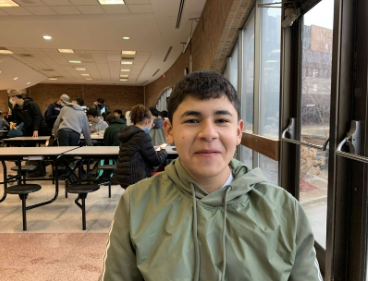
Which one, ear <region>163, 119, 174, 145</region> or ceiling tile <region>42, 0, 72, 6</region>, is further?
ceiling tile <region>42, 0, 72, 6</region>

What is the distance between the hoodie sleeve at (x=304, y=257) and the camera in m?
0.89

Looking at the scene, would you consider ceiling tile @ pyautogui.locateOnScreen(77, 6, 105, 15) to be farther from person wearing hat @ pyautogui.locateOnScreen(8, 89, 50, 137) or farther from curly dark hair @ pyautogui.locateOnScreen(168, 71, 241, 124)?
curly dark hair @ pyautogui.locateOnScreen(168, 71, 241, 124)

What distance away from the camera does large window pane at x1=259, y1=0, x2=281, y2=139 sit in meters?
2.93

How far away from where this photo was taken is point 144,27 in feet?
21.2

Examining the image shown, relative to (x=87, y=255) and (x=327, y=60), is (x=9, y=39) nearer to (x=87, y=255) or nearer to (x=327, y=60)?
(x=87, y=255)

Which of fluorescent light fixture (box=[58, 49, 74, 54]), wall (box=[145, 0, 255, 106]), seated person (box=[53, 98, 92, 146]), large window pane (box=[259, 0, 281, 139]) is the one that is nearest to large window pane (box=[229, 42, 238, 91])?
wall (box=[145, 0, 255, 106])

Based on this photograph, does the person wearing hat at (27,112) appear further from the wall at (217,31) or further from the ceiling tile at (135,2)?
the wall at (217,31)

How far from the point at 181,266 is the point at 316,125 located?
1.58m

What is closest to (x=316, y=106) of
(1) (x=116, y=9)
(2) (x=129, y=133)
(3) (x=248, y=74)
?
(2) (x=129, y=133)

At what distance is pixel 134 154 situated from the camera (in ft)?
9.78

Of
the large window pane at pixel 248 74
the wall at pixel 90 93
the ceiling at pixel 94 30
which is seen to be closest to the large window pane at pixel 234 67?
the large window pane at pixel 248 74

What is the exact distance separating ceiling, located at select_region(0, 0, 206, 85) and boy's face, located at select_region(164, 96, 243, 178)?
4695 millimetres

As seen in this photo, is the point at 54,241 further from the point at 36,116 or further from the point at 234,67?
the point at 36,116

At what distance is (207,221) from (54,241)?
7.92 feet
